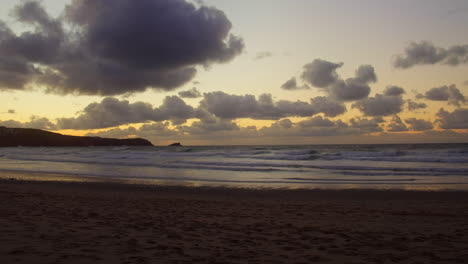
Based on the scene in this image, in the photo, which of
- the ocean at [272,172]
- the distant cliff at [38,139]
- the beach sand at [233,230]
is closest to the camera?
the beach sand at [233,230]

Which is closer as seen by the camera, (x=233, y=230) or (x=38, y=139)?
(x=233, y=230)

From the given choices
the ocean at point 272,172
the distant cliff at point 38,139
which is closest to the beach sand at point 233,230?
the ocean at point 272,172

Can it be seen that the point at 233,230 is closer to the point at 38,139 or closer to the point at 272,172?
the point at 272,172

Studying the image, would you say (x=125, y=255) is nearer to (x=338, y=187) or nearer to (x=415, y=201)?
(x=415, y=201)

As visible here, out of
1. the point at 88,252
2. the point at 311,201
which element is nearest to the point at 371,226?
the point at 311,201

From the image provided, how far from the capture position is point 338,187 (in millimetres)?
14086

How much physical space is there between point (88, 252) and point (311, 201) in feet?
24.9

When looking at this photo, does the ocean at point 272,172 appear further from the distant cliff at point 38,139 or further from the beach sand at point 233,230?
the distant cliff at point 38,139

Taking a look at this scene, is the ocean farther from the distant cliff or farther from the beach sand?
the distant cliff

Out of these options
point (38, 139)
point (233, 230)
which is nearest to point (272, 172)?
point (233, 230)

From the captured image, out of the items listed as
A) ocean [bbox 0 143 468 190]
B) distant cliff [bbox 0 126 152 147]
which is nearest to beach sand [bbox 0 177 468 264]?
ocean [bbox 0 143 468 190]

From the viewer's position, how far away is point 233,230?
21.1ft

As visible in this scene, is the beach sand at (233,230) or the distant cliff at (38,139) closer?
the beach sand at (233,230)

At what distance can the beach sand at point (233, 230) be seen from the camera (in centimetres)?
472
